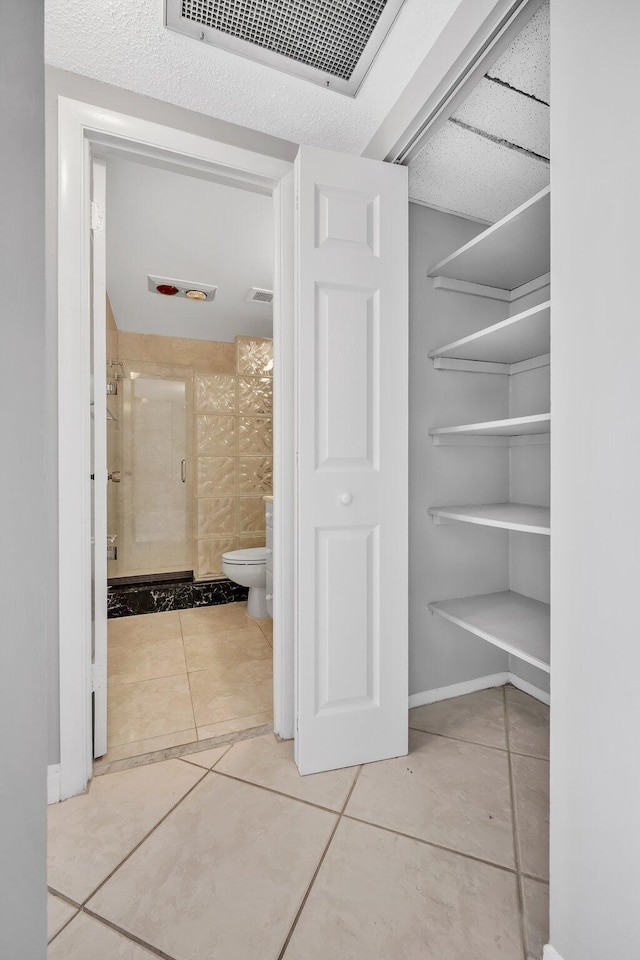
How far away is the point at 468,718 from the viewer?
6.13ft

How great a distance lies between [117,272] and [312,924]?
328cm

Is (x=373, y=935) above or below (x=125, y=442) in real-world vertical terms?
below

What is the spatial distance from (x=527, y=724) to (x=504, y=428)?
1.23m

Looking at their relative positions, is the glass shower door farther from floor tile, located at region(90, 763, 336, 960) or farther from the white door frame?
floor tile, located at region(90, 763, 336, 960)

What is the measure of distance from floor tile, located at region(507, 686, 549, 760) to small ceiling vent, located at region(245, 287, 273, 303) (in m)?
2.84

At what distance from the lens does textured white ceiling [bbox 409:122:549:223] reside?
1587 millimetres

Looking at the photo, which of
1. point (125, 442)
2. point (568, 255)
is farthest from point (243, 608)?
point (568, 255)

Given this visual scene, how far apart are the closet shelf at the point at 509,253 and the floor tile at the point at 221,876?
1.96 m

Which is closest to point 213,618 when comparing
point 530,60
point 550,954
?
point 550,954

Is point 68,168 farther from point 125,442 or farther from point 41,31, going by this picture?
point 125,442

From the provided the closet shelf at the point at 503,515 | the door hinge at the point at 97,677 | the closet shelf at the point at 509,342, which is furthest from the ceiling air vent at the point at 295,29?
the door hinge at the point at 97,677

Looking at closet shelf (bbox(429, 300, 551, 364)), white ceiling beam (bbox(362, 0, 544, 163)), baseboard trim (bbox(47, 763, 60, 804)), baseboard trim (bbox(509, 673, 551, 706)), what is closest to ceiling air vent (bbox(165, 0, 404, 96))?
white ceiling beam (bbox(362, 0, 544, 163))

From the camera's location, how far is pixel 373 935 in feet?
3.26

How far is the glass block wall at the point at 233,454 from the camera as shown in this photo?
4.05 metres
